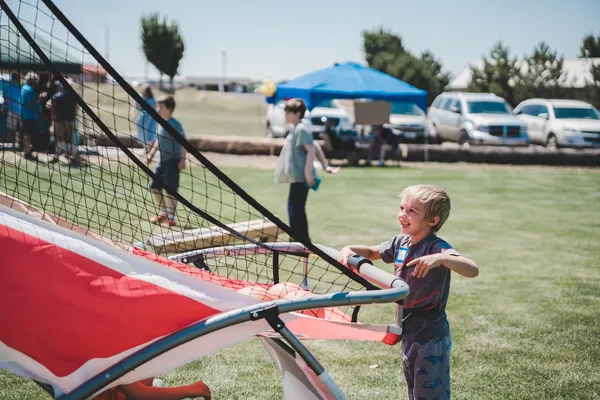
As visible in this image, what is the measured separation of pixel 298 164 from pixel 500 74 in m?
32.4

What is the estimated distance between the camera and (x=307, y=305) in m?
2.46

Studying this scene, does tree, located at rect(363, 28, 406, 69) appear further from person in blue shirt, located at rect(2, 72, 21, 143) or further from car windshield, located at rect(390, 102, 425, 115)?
person in blue shirt, located at rect(2, 72, 21, 143)

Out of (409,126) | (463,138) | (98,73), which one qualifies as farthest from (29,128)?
(463,138)

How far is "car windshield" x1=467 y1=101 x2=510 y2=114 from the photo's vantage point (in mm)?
21703

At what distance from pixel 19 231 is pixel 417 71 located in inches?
1829

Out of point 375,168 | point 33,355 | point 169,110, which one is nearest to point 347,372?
A: point 33,355

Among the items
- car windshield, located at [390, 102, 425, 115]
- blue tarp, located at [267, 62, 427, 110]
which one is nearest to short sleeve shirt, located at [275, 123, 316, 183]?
blue tarp, located at [267, 62, 427, 110]

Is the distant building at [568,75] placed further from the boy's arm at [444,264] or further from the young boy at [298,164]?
the boy's arm at [444,264]

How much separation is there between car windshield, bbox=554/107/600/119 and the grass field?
12.6m

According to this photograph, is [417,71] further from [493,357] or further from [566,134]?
[493,357]

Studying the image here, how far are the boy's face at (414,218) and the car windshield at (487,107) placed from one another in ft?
63.9

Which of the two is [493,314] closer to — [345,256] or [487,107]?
[345,256]

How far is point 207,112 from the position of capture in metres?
42.2

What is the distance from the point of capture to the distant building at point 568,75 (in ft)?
108
